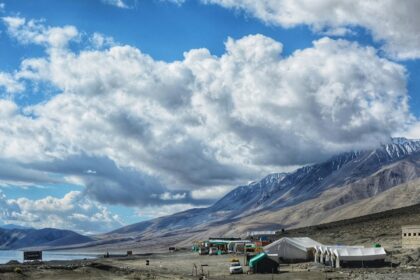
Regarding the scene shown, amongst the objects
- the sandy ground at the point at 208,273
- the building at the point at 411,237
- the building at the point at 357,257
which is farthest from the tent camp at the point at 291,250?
the building at the point at 411,237

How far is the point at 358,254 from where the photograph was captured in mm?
84125

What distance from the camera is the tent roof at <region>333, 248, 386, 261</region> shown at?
83.3 metres

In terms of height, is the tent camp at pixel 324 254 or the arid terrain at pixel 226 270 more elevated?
the tent camp at pixel 324 254

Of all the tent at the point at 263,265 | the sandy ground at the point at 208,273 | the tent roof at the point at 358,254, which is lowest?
the sandy ground at the point at 208,273

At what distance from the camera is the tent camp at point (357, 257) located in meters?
83.1

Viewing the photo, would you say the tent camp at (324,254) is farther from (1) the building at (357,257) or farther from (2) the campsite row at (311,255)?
(1) the building at (357,257)

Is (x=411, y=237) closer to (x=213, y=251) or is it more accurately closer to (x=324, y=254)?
(x=324, y=254)

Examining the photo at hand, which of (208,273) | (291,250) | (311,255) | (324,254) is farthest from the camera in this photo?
(291,250)

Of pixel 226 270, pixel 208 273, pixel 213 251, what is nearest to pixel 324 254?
pixel 226 270

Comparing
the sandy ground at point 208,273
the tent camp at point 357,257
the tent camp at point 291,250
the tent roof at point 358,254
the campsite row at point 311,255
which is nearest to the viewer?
the sandy ground at point 208,273

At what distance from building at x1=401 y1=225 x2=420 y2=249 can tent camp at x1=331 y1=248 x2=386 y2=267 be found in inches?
867

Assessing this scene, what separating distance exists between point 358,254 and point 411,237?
2801cm

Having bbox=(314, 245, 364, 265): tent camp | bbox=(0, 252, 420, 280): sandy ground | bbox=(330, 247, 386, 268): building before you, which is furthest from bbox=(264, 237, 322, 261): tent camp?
bbox=(330, 247, 386, 268): building

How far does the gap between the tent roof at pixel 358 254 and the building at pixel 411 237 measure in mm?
21677
